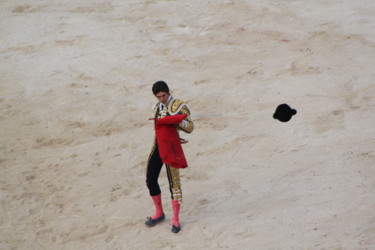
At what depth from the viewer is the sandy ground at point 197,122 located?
6.50m

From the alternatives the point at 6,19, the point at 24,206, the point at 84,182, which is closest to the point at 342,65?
the point at 84,182

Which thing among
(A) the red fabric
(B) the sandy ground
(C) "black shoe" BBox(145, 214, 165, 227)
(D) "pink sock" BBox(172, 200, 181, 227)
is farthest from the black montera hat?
(C) "black shoe" BBox(145, 214, 165, 227)

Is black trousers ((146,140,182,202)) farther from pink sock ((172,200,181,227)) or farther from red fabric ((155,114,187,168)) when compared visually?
red fabric ((155,114,187,168))

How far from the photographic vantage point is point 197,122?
8.88 m

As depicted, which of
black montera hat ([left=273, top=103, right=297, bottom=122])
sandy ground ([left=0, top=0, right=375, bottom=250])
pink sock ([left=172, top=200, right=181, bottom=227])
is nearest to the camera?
black montera hat ([left=273, top=103, right=297, bottom=122])

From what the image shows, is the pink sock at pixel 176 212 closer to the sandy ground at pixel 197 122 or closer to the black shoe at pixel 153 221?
the sandy ground at pixel 197 122

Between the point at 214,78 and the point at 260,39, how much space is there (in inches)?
68.5

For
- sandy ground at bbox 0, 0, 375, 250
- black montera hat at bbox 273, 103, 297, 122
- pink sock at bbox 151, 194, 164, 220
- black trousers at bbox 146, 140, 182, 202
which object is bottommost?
sandy ground at bbox 0, 0, 375, 250

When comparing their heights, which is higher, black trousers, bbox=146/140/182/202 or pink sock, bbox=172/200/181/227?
black trousers, bbox=146/140/182/202

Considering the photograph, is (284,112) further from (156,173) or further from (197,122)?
(197,122)

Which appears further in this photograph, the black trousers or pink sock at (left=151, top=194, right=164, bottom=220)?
pink sock at (left=151, top=194, right=164, bottom=220)

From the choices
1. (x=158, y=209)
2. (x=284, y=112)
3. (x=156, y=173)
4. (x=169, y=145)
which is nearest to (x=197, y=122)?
(x=158, y=209)

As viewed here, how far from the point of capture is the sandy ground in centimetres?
650

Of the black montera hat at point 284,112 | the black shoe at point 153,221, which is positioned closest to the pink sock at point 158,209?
the black shoe at point 153,221
